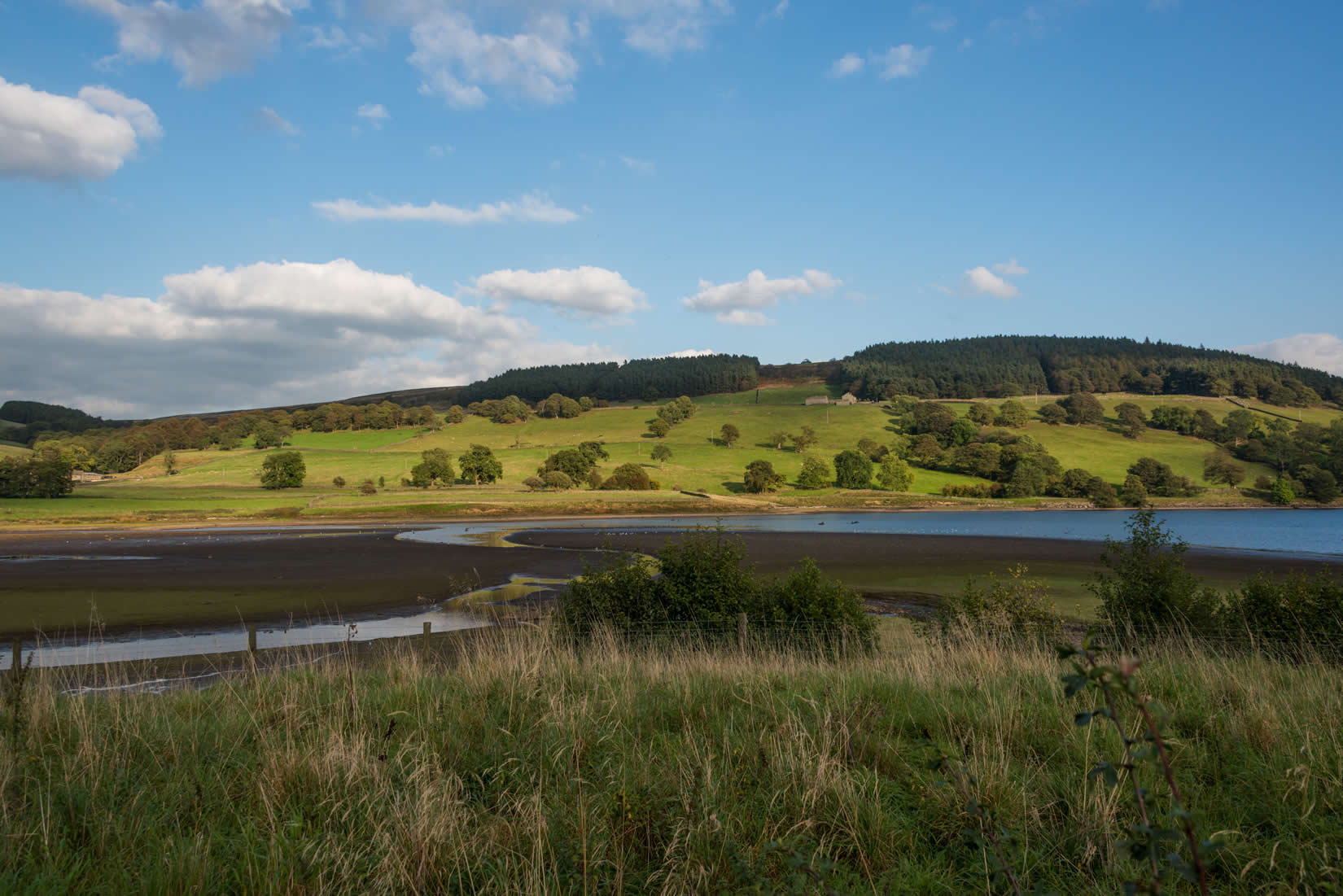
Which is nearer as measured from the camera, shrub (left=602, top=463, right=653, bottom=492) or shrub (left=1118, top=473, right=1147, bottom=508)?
shrub (left=1118, top=473, right=1147, bottom=508)

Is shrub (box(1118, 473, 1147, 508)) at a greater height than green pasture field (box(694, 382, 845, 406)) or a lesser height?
lesser

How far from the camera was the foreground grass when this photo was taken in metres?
3.92

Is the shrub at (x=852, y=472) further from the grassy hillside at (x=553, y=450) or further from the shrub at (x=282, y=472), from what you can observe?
the shrub at (x=282, y=472)

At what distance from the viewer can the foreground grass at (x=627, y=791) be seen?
3924mm

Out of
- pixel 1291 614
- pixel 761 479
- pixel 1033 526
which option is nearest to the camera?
pixel 1291 614

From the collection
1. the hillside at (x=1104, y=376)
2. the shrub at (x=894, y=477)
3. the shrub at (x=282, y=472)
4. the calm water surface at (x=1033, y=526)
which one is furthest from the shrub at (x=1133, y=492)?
the shrub at (x=282, y=472)

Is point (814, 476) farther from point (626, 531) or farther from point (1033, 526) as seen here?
point (626, 531)

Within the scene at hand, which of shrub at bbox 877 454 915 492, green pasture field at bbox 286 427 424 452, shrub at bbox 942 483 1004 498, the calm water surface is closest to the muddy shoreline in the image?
the calm water surface

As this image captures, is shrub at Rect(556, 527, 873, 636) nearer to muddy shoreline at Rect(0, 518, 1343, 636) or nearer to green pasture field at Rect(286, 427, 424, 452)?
muddy shoreline at Rect(0, 518, 1343, 636)

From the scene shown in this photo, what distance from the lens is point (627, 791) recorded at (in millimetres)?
4629

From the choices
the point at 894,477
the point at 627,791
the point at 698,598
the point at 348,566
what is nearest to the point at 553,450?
the point at 894,477

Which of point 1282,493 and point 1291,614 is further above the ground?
point 1291,614

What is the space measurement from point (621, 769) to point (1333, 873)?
4068 millimetres

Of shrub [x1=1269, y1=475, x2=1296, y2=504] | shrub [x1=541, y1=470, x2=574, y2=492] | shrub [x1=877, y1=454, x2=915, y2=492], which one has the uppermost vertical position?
shrub [x1=541, y1=470, x2=574, y2=492]
